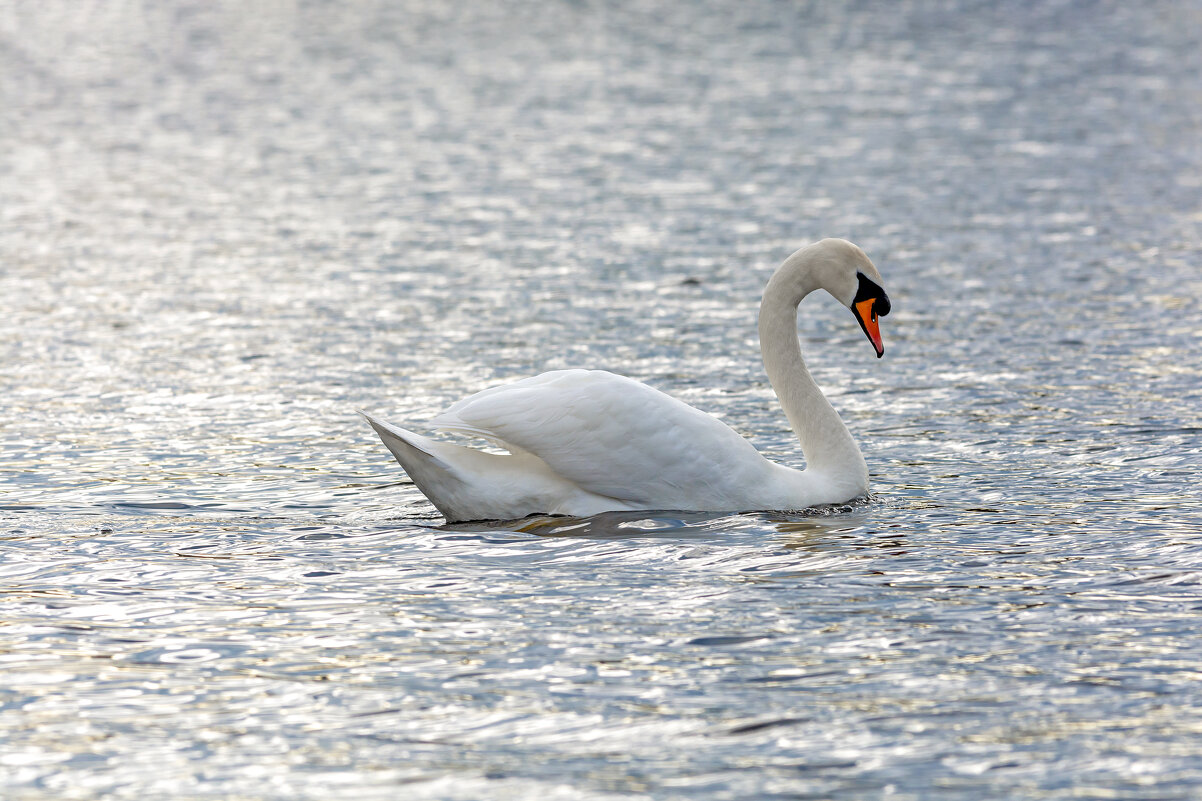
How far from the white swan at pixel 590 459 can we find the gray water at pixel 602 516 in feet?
0.58

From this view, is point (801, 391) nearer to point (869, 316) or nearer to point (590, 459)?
point (869, 316)

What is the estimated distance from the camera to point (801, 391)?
10055 mm

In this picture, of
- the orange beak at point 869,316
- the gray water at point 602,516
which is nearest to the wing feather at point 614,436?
the gray water at point 602,516

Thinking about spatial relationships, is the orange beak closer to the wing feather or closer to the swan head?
the swan head

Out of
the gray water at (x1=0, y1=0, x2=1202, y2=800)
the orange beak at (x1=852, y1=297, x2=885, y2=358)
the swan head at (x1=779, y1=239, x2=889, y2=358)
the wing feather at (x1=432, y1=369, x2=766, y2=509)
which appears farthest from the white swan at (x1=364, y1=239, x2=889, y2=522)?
the swan head at (x1=779, y1=239, x2=889, y2=358)

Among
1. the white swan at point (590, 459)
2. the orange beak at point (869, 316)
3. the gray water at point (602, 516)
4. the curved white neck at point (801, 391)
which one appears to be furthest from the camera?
the orange beak at point (869, 316)

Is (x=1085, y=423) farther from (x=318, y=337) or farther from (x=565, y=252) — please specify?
(x=565, y=252)

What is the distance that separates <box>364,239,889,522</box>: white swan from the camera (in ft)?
30.0

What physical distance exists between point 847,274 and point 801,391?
720 mm

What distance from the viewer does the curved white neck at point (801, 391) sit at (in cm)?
980

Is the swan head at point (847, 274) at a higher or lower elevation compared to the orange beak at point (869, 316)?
higher

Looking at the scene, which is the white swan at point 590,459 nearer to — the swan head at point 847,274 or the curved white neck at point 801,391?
the curved white neck at point 801,391

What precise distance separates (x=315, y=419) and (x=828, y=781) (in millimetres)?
7078

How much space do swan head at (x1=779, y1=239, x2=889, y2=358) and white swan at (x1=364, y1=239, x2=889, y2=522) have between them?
0.93 meters
